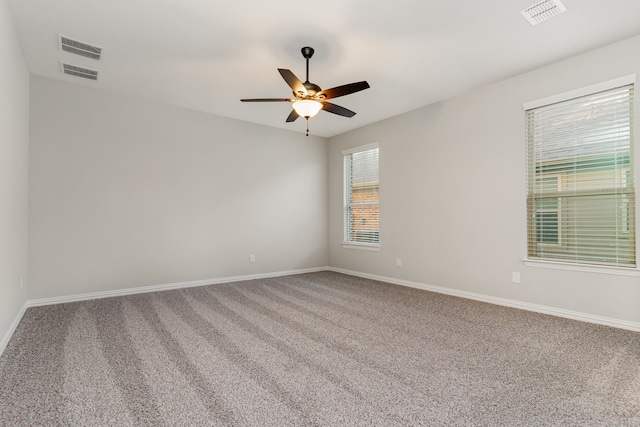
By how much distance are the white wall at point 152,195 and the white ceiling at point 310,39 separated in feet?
1.83

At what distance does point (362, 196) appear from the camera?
19.3ft

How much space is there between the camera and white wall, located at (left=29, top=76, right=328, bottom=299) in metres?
3.92

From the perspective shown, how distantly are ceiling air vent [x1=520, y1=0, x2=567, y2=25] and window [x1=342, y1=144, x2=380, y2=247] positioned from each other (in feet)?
9.90

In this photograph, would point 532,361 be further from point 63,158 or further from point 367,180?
point 63,158

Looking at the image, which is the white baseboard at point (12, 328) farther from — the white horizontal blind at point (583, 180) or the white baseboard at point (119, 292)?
the white horizontal blind at point (583, 180)

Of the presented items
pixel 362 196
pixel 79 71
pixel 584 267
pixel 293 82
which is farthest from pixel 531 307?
pixel 79 71

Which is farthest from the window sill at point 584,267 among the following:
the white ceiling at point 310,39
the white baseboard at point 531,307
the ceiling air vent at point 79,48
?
the ceiling air vent at point 79,48

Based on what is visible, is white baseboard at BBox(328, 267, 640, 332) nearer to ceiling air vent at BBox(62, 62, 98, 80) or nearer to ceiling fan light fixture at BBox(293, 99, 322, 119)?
ceiling fan light fixture at BBox(293, 99, 322, 119)

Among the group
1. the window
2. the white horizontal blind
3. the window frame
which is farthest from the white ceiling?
the window

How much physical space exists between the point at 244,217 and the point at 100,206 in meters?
2.04

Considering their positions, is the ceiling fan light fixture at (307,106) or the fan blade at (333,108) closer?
the ceiling fan light fixture at (307,106)

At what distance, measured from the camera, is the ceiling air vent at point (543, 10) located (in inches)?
99.7

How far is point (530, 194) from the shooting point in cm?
368

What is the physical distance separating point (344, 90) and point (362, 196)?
10.2 feet
